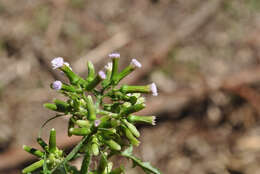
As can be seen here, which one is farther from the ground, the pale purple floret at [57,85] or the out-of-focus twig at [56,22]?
the pale purple floret at [57,85]

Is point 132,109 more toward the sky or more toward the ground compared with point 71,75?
more toward the ground

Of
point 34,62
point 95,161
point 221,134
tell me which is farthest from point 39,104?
point 95,161

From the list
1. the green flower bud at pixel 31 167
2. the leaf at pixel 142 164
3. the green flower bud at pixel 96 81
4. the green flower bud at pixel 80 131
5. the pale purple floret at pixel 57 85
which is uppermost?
the pale purple floret at pixel 57 85

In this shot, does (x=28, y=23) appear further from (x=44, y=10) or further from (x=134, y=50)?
(x=134, y=50)

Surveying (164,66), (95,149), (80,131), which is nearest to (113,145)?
(95,149)

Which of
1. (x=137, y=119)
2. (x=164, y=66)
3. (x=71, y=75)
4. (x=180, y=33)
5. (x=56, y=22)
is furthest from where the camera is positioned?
(x=180, y=33)

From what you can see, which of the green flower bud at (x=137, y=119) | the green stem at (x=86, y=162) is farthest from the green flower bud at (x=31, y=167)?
the green flower bud at (x=137, y=119)

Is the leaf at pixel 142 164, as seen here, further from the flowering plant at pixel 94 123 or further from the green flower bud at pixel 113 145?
the green flower bud at pixel 113 145

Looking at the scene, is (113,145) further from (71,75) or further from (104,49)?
(104,49)

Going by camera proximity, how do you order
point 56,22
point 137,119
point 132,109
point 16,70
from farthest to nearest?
point 56,22 < point 16,70 < point 137,119 < point 132,109

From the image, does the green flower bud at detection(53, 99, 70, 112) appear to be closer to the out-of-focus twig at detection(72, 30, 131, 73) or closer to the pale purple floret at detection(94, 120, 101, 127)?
the pale purple floret at detection(94, 120, 101, 127)
